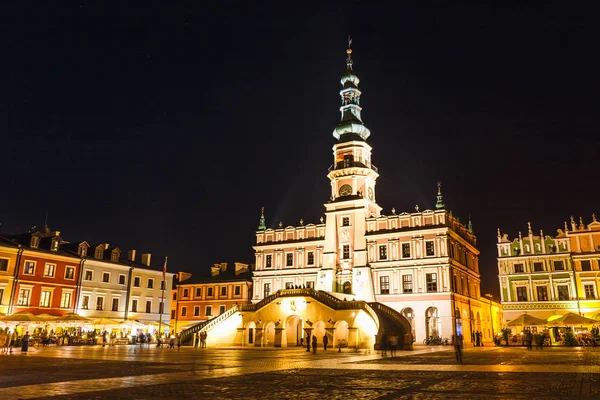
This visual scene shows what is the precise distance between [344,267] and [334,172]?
1254 cm

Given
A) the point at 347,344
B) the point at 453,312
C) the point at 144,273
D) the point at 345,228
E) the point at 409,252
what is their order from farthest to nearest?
1. the point at 144,273
2. the point at 345,228
3. the point at 409,252
4. the point at 453,312
5. the point at 347,344

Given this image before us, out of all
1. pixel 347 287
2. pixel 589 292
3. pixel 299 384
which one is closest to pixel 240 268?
pixel 347 287

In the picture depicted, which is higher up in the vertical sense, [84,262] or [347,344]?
[84,262]

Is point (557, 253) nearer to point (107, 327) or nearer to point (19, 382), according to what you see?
point (107, 327)

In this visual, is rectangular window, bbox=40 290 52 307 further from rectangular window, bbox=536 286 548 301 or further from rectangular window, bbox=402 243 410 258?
rectangular window, bbox=536 286 548 301

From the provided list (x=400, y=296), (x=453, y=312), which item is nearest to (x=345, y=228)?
(x=400, y=296)

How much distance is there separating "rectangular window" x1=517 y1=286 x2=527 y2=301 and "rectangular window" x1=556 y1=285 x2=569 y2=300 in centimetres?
378

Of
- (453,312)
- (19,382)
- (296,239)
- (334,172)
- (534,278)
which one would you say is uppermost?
(334,172)

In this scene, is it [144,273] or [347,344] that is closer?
[347,344]

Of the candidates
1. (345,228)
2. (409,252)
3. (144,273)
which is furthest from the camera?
(144,273)

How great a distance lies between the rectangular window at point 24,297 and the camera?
52.5 meters

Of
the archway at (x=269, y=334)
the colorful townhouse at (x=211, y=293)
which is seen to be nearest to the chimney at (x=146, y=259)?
the colorful townhouse at (x=211, y=293)

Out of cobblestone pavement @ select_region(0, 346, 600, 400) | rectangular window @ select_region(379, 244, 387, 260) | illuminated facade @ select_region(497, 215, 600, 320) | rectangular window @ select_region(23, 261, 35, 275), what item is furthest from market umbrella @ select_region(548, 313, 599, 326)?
rectangular window @ select_region(23, 261, 35, 275)

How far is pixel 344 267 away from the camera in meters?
61.6
